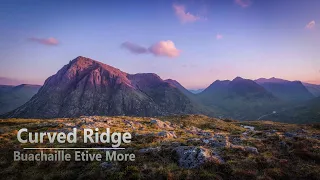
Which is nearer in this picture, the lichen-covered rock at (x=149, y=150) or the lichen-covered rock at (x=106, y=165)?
the lichen-covered rock at (x=106, y=165)

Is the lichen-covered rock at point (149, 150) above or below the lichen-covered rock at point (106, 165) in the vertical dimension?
above

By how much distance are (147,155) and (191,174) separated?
556 cm

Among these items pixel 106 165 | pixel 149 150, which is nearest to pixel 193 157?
pixel 149 150

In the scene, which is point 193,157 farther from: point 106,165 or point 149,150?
point 106,165

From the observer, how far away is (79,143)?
24859 mm

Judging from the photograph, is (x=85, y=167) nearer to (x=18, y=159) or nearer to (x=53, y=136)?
(x=18, y=159)

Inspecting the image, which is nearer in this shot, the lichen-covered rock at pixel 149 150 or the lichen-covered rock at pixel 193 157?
the lichen-covered rock at pixel 193 157

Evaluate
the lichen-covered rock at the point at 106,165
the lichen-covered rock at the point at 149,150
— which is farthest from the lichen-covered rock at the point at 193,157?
the lichen-covered rock at the point at 106,165

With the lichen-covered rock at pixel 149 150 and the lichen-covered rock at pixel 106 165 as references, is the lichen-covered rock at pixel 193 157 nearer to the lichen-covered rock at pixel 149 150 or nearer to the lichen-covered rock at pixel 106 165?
the lichen-covered rock at pixel 149 150

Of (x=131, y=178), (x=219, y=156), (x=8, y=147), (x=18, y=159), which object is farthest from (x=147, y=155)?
(x=8, y=147)

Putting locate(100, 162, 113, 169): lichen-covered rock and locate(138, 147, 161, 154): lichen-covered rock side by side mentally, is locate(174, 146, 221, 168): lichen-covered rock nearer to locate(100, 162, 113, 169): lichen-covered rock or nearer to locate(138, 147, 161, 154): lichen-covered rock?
locate(138, 147, 161, 154): lichen-covered rock

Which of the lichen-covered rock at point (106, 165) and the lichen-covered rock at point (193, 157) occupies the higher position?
the lichen-covered rock at point (193, 157)

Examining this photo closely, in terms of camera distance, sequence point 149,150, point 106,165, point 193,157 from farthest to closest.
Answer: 1. point 149,150
2. point 193,157
3. point 106,165

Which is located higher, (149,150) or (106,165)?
(149,150)
